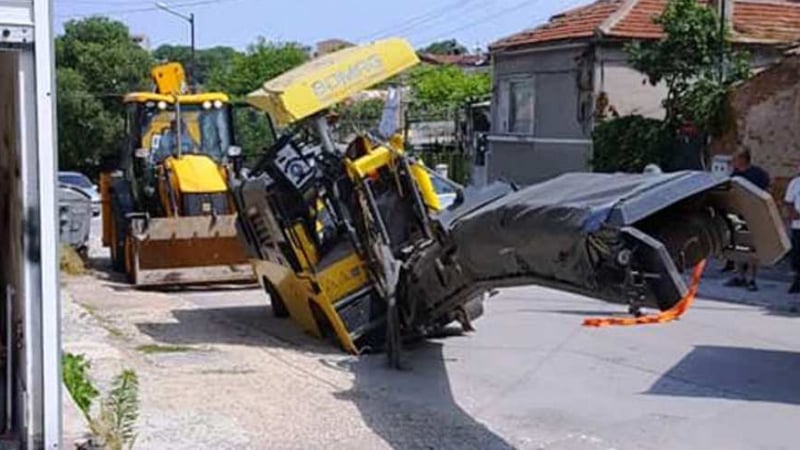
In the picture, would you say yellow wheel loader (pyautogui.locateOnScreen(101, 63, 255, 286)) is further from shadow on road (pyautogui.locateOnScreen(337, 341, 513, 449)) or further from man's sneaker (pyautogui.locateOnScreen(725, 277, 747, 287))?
man's sneaker (pyautogui.locateOnScreen(725, 277, 747, 287))

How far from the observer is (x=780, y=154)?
19.0 metres

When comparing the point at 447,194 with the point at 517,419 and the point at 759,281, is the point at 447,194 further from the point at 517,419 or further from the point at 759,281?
the point at 517,419

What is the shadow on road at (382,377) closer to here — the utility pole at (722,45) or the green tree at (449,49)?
the utility pole at (722,45)

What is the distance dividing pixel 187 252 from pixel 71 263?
3.25 m

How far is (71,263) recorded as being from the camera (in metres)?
18.0

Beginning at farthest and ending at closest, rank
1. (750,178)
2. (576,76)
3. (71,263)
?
(576,76) → (71,263) → (750,178)

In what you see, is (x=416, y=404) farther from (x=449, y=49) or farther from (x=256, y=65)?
(x=449, y=49)

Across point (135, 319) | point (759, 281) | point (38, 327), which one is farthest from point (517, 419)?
point (759, 281)

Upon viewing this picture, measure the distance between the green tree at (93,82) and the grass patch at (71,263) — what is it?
25031 millimetres

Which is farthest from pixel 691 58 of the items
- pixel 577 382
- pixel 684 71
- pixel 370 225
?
pixel 577 382

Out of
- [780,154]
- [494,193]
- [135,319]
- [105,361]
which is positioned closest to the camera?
[494,193]

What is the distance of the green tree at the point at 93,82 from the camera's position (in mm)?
43781

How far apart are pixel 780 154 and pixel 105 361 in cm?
1242

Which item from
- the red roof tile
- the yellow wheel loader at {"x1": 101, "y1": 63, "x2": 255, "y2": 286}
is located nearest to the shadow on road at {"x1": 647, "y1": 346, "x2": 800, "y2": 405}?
the yellow wheel loader at {"x1": 101, "y1": 63, "x2": 255, "y2": 286}
